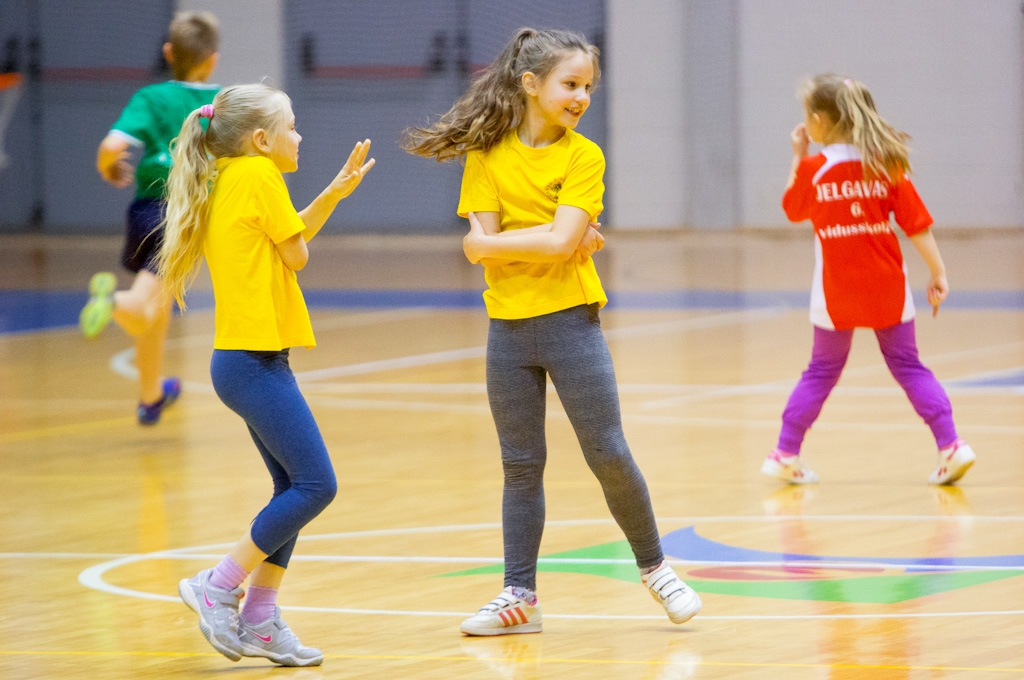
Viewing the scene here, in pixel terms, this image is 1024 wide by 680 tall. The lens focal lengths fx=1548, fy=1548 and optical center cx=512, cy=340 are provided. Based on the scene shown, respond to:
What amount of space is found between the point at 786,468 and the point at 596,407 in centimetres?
175

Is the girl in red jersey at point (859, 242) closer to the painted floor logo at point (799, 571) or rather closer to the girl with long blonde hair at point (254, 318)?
the painted floor logo at point (799, 571)

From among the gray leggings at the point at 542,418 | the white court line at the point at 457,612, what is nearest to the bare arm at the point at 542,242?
the gray leggings at the point at 542,418

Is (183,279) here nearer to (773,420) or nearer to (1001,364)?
(773,420)

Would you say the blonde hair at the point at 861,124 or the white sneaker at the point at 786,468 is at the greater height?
the blonde hair at the point at 861,124

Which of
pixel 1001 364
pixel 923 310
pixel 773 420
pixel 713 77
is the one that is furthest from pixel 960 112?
pixel 773 420

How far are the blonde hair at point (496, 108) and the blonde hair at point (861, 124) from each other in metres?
1.65

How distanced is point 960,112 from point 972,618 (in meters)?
12.5

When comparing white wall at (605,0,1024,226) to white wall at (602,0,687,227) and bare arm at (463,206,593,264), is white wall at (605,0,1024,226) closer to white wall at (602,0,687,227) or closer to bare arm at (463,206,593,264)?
white wall at (602,0,687,227)

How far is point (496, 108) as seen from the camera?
3188 mm

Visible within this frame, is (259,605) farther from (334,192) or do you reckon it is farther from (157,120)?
(157,120)

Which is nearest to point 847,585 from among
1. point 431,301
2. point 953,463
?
point 953,463

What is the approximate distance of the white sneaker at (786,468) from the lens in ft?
15.5

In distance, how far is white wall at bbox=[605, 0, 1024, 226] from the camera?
14742mm

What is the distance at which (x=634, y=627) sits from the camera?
321 cm
